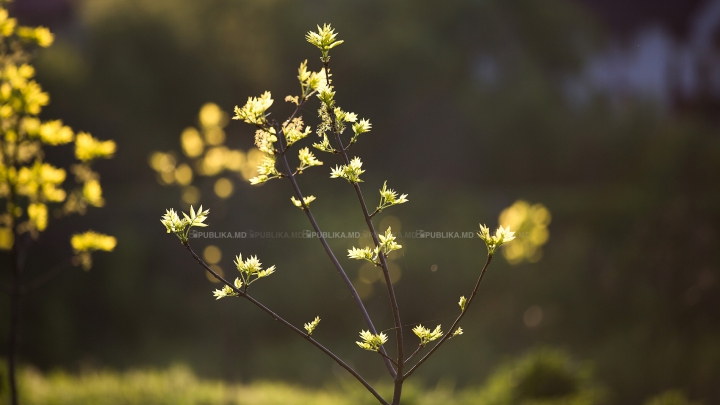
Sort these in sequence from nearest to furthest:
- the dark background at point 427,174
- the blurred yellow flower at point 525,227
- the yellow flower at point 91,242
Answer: the yellow flower at point 91,242
the blurred yellow flower at point 525,227
the dark background at point 427,174

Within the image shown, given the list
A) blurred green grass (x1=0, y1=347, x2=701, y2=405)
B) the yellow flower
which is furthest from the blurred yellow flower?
the yellow flower

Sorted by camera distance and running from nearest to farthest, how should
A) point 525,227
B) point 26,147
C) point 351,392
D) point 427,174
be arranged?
point 26,147, point 351,392, point 525,227, point 427,174

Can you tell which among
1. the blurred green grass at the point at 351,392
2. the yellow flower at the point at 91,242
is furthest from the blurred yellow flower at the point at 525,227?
the yellow flower at the point at 91,242

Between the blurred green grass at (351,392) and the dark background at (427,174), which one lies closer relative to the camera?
the blurred green grass at (351,392)

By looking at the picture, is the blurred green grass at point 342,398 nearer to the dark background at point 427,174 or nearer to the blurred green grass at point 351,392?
Result: the blurred green grass at point 351,392

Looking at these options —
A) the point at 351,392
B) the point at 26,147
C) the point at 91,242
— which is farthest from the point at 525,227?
the point at 26,147

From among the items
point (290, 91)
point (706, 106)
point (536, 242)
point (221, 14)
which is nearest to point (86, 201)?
point (290, 91)

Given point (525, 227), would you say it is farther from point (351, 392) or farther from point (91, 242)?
point (91, 242)

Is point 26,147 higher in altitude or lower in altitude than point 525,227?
lower

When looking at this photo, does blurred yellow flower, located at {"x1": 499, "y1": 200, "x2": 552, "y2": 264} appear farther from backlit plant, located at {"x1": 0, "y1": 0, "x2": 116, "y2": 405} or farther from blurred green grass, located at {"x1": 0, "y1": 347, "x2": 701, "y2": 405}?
backlit plant, located at {"x1": 0, "y1": 0, "x2": 116, "y2": 405}

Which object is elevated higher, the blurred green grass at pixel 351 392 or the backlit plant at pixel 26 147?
the backlit plant at pixel 26 147
